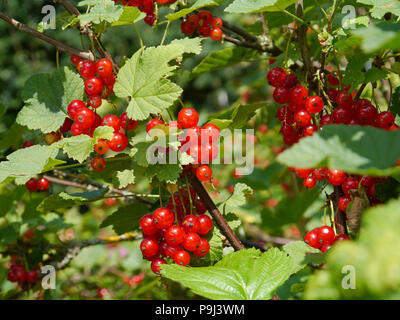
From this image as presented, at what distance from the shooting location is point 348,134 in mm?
658

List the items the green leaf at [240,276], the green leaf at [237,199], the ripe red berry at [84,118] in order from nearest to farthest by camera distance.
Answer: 1. the green leaf at [240,276]
2. the ripe red berry at [84,118]
3. the green leaf at [237,199]

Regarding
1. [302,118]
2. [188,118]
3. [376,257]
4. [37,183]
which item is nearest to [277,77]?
[302,118]

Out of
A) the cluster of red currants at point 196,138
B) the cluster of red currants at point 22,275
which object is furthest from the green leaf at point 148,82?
the cluster of red currants at point 22,275

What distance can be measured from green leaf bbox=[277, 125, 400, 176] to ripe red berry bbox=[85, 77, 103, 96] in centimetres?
64

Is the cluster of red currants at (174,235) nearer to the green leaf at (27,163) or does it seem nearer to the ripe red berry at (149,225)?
the ripe red berry at (149,225)

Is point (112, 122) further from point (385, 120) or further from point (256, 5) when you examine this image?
point (385, 120)

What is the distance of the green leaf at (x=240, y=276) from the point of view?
2.75 feet

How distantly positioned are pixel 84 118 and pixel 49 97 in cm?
21

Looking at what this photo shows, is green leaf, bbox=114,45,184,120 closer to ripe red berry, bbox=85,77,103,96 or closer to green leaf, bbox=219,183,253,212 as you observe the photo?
ripe red berry, bbox=85,77,103,96

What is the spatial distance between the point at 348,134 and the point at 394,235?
0.78 ft

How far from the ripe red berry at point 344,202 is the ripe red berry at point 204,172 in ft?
1.08

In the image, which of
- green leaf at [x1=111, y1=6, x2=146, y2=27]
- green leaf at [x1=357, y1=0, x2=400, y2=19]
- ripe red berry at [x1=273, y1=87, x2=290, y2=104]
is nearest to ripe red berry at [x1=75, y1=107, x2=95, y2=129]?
green leaf at [x1=111, y1=6, x2=146, y2=27]

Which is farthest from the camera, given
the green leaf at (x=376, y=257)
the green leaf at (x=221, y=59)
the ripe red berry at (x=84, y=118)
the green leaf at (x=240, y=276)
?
the green leaf at (x=221, y=59)

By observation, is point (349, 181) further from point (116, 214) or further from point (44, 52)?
point (44, 52)
